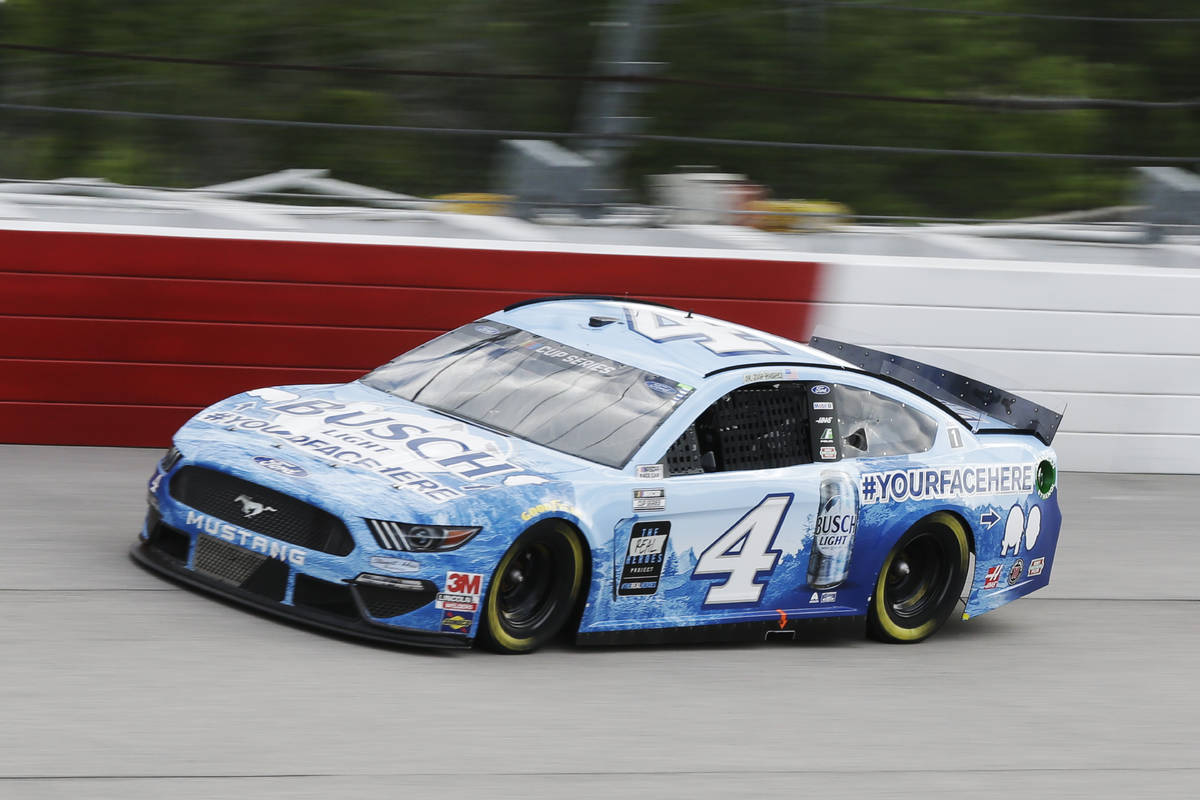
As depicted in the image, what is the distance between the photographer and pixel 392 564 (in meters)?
5.82

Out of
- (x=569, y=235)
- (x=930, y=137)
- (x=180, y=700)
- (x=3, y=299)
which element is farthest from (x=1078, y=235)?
(x=180, y=700)

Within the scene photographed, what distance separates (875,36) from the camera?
1509 centimetres

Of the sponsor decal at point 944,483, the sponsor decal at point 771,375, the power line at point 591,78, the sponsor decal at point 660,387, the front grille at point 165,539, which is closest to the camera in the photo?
the front grille at point 165,539

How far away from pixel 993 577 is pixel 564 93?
18.2 ft

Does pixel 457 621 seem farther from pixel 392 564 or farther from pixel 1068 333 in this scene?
pixel 1068 333

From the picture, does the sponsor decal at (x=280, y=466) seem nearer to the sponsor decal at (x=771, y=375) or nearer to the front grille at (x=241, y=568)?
the front grille at (x=241, y=568)

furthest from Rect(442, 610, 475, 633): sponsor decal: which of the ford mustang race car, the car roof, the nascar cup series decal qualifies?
the car roof

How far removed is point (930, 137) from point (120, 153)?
602 centimetres

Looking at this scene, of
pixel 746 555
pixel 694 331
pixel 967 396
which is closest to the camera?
pixel 746 555

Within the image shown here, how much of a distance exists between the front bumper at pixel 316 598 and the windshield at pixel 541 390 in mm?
953

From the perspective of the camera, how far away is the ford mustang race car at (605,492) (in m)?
5.94

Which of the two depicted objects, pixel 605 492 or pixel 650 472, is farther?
pixel 650 472

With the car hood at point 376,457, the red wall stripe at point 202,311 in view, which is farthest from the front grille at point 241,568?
the red wall stripe at point 202,311

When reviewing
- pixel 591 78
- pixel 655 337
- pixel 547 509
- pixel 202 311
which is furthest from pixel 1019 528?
pixel 591 78
